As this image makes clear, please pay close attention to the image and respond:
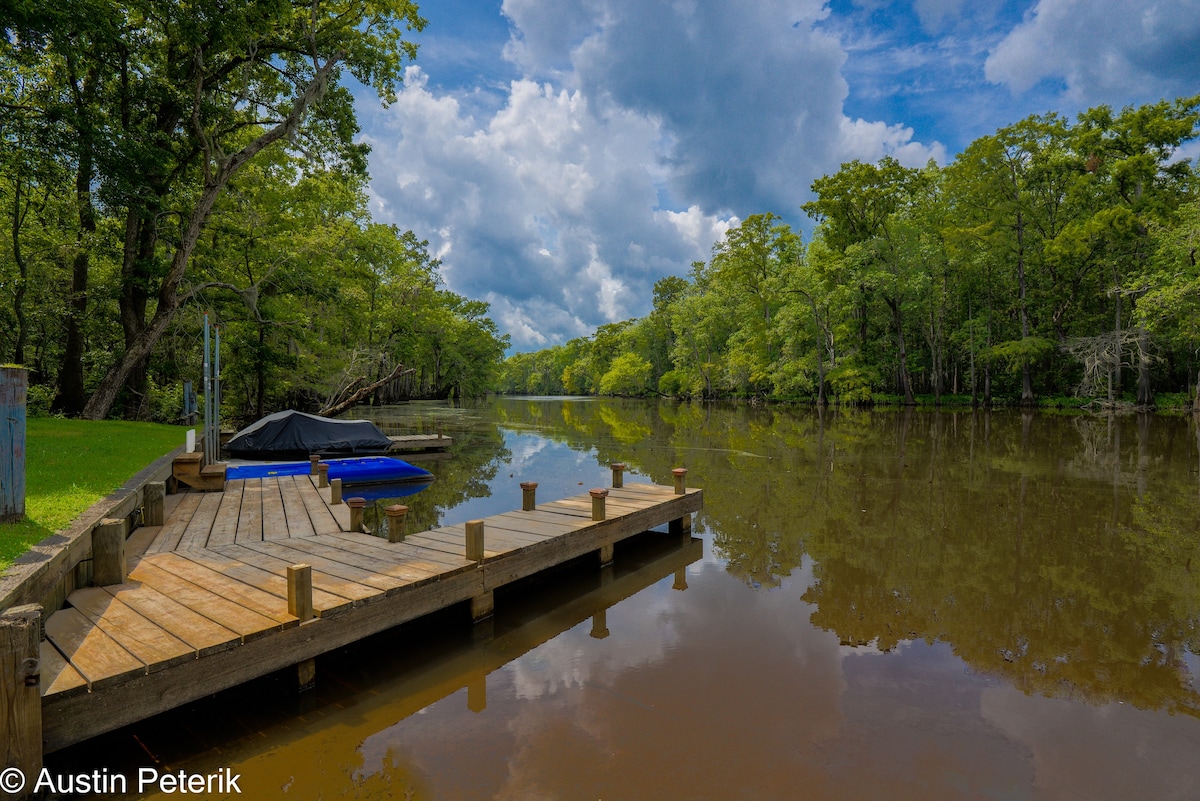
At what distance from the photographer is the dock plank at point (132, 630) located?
384 cm

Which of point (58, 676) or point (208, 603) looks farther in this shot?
point (208, 603)

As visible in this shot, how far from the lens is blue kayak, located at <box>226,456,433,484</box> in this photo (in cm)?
1430

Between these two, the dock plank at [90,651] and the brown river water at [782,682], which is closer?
the dock plank at [90,651]

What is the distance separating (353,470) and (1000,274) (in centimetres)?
4736

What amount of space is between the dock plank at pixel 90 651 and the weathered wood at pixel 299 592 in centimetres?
101

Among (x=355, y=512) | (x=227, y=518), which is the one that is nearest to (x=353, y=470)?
(x=227, y=518)

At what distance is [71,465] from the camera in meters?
8.25

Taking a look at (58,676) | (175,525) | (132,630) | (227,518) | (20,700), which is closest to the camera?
(20,700)

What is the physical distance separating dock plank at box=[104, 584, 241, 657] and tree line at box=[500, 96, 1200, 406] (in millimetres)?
36260

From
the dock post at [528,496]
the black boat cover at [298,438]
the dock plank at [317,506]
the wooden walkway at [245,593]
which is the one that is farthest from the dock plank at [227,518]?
the black boat cover at [298,438]

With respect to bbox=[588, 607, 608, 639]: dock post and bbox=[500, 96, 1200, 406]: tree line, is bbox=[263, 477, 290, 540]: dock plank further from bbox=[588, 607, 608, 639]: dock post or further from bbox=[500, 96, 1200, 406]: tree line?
bbox=[500, 96, 1200, 406]: tree line

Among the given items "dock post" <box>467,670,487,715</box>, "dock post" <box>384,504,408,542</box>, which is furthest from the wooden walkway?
"dock post" <box>467,670,487,715</box>

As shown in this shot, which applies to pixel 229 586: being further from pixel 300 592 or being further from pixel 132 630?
pixel 300 592

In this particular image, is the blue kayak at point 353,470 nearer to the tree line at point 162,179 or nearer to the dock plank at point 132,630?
the tree line at point 162,179
